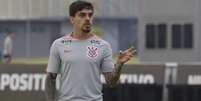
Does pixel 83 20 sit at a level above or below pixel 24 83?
above

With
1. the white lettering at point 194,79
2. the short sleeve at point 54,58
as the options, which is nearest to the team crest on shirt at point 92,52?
the short sleeve at point 54,58

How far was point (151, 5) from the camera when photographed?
3484 centimetres

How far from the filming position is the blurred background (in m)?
11.3

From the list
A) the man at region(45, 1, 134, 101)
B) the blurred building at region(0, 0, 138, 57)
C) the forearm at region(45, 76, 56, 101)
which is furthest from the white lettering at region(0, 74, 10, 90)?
the blurred building at region(0, 0, 138, 57)

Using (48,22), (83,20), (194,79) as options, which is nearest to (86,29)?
(83,20)

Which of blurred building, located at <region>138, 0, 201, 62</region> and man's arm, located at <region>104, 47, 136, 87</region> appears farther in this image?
blurred building, located at <region>138, 0, 201, 62</region>

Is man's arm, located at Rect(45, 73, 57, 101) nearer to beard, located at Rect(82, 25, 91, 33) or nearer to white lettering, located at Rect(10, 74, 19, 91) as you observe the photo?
beard, located at Rect(82, 25, 91, 33)

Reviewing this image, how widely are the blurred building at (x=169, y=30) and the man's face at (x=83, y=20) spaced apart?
28.9 meters

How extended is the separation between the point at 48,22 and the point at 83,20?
50.5 m

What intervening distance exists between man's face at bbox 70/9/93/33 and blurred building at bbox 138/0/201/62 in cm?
2889

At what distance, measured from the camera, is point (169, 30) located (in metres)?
34.5

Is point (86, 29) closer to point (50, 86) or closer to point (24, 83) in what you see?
point (50, 86)

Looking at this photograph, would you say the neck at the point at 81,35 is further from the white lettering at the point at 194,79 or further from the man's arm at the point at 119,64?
the white lettering at the point at 194,79

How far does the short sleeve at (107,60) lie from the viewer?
4.64 meters
